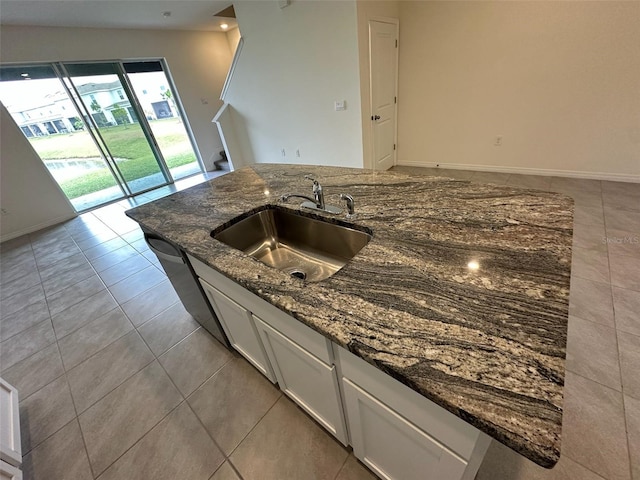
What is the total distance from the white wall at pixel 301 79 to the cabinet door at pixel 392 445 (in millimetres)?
3174

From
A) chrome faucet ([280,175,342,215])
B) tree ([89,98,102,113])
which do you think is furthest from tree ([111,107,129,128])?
chrome faucet ([280,175,342,215])

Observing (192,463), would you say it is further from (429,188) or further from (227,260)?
(429,188)

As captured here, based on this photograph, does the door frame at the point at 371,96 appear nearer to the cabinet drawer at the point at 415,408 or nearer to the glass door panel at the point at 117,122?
the cabinet drawer at the point at 415,408

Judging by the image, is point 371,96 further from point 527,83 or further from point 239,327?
point 239,327

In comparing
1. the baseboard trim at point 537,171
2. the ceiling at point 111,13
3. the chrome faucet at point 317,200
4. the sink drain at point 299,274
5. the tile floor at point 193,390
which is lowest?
the tile floor at point 193,390

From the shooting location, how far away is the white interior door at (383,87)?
315 cm

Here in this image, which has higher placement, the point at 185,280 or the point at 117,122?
the point at 117,122

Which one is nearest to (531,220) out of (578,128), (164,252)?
(164,252)

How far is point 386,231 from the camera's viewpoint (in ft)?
3.38

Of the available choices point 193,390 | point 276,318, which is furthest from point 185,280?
point 276,318

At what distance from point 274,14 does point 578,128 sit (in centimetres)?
393

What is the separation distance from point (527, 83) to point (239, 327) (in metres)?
4.18

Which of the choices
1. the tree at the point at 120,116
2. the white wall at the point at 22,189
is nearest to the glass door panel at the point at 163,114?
the tree at the point at 120,116

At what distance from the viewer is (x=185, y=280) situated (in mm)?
1491
